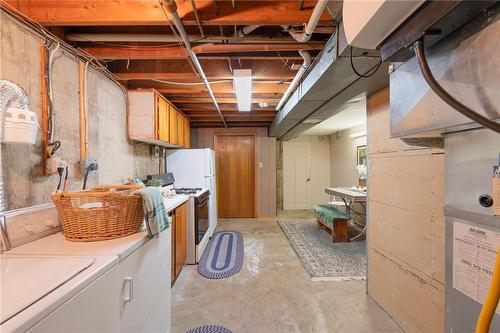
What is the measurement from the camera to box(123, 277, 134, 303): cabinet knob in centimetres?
114

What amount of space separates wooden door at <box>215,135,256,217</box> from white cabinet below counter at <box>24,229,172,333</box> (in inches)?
158

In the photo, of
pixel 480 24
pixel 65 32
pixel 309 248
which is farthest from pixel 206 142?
pixel 480 24

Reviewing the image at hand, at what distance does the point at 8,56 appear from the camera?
1.33m

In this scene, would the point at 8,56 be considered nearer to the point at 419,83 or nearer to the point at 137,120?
the point at 137,120

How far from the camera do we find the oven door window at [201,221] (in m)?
3.13

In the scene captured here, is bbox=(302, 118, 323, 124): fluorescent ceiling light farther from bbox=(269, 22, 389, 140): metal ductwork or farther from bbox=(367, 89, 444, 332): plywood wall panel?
bbox=(367, 89, 444, 332): plywood wall panel

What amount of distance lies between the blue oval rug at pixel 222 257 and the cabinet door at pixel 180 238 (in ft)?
0.90

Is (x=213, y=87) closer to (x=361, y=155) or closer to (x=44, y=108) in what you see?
(x=44, y=108)

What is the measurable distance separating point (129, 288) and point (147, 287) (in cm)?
25

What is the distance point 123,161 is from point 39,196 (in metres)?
1.19

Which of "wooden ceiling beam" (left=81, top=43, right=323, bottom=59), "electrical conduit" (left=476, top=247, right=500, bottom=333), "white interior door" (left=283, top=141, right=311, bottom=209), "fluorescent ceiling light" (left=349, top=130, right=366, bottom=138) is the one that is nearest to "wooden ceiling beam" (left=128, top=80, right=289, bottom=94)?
"wooden ceiling beam" (left=81, top=43, right=323, bottom=59)

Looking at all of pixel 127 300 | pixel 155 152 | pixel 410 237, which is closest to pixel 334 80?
pixel 410 237

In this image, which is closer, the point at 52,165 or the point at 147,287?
the point at 147,287

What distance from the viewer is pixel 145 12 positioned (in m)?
1.58
